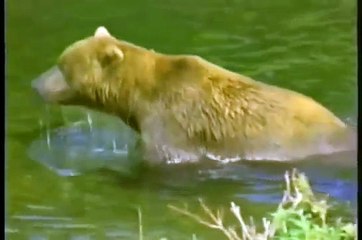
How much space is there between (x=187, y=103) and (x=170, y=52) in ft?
0.32

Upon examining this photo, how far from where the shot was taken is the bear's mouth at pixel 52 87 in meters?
1.39

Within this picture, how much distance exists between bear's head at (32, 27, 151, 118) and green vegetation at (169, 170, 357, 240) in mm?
274

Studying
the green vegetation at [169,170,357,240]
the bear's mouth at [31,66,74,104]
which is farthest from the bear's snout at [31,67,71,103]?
the green vegetation at [169,170,357,240]

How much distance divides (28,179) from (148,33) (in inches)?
13.1

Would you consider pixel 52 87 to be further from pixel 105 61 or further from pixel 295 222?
pixel 295 222

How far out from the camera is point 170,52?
1.39 m

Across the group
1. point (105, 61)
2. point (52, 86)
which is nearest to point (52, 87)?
point (52, 86)

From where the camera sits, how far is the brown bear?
1.37m

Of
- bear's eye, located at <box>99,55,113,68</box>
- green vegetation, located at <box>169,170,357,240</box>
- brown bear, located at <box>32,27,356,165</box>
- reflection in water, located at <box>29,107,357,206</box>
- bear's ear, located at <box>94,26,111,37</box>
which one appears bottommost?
green vegetation, located at <box>169,170,357,240</box>

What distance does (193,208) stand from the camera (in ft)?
4.42

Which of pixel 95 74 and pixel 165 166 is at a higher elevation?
pixel 95 74

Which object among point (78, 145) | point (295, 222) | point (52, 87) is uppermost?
point (52, 87)

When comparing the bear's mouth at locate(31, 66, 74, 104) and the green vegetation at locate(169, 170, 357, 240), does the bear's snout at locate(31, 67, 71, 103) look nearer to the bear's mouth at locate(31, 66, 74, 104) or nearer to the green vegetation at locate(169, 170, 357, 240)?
the bear's mouth at locate(31, 66, 74, 104)

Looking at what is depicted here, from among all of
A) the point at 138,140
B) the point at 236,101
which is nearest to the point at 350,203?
the point at 236,101
